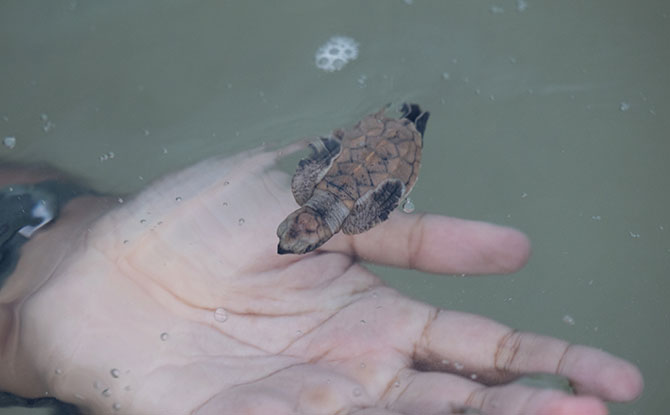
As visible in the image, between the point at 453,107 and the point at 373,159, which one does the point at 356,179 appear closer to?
the point at 373,159

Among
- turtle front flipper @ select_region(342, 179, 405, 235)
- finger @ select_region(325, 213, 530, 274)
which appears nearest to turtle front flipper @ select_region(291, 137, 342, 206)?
turtle front flipper @ select_region(342, 179, 405, 235)

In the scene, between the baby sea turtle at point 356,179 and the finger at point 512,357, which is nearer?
the finger at point 512,357

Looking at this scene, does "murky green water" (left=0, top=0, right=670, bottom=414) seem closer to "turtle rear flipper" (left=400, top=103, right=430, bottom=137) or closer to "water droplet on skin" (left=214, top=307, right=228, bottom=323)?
"turtle rear flipper" (left=400, top=103, right=430, bottom=137)

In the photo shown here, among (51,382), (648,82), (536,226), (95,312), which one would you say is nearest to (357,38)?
(536,226)

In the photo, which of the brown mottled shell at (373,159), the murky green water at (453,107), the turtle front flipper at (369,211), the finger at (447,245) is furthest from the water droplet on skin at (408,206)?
the finger at (447,245)

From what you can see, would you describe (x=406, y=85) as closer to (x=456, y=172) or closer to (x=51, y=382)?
(x=456, y=172)

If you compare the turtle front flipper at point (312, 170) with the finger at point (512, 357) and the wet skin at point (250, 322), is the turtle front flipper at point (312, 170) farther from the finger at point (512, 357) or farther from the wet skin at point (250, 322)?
the finger at point (512, 357)

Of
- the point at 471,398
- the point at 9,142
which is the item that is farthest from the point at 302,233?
the point at 9,142
